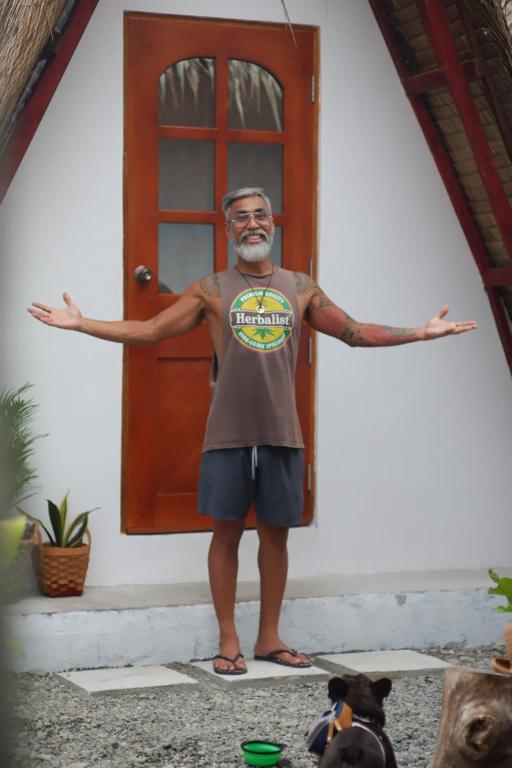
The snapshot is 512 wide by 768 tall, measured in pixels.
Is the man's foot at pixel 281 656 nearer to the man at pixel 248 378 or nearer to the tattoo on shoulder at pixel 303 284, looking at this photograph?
the man at pixel 248 378

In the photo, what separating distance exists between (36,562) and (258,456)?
1125mm

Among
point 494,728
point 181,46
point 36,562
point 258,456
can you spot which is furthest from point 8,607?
point 181,46

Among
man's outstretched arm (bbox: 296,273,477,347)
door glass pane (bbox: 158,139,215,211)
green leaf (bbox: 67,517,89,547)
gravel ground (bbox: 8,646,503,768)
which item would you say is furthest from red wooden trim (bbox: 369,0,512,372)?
green leaf (bbox: 67,517,89,547)

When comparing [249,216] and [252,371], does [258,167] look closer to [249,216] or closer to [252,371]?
[249,216]

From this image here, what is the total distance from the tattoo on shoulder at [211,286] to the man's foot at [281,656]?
4.56 feet

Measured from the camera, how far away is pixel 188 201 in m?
5.31

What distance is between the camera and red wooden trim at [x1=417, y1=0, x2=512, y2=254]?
5012 mm

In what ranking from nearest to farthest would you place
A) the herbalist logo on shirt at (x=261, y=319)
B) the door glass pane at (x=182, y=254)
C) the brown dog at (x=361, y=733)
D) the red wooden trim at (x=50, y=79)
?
the brown dog at (x=361, y=733) < the herbalist logo on shirt at (x=261, y=319) < the red wooden trim at (x=50, y=79) < the door glass pane at (x=182, y=254)

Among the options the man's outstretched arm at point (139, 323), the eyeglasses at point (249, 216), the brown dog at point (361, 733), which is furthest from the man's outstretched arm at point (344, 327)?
the brown dog at point (361, 733)

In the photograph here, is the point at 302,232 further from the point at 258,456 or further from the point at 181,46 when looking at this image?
the point at 258,456

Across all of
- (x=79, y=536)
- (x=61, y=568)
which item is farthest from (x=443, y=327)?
(x=61, y=568)

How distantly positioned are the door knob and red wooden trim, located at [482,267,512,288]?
1629 millimetres

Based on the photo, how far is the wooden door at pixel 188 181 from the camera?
204 inches

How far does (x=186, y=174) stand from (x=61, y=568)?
178cm
